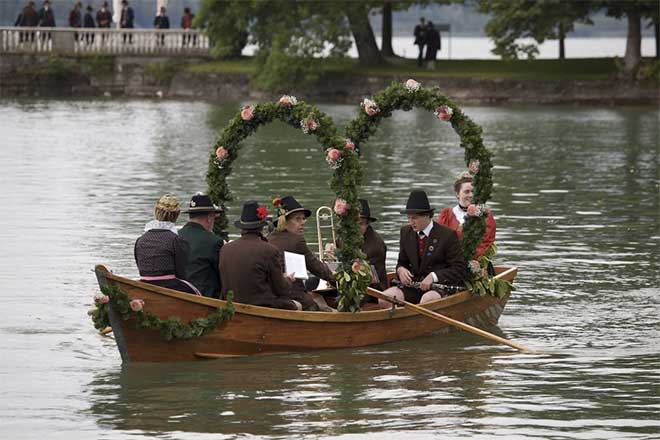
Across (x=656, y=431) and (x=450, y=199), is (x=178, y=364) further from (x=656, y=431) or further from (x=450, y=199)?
(x=450, y=199)

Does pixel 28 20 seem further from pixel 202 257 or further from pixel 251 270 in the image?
pixel 251 270

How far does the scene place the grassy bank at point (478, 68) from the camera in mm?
62469

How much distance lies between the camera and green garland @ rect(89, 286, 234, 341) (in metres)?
14.5

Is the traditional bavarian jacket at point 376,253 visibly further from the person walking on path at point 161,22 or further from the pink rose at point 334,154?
the person walking on path at point 161,22

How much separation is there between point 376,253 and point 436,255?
1.97ft

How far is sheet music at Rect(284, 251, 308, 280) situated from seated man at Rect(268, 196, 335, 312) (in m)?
0.08

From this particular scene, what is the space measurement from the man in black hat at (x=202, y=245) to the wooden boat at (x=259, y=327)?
0.65 metres

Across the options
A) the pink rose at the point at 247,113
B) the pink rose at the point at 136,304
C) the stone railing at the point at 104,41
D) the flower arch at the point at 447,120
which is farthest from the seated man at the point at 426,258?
the stone railing at the point at 104,41

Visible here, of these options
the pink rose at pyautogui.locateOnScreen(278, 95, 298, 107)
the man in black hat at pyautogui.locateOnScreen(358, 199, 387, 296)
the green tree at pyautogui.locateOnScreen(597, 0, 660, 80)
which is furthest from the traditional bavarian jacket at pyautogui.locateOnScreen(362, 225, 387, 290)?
the green tree at pyautogui.locateOnScreen(597, 0, 660, 80)

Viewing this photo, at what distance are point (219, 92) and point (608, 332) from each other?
48.2 m

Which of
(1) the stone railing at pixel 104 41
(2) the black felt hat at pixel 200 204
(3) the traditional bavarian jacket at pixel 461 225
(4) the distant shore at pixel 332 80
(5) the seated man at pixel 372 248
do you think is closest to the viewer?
(2) the black felt hat at pixel 200 204

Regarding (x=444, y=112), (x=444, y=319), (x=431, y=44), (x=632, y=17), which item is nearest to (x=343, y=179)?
(x=444, y=112)

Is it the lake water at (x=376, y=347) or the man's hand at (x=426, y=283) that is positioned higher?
the man's hand at (x=426, y=283)

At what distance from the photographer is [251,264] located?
613 inches
